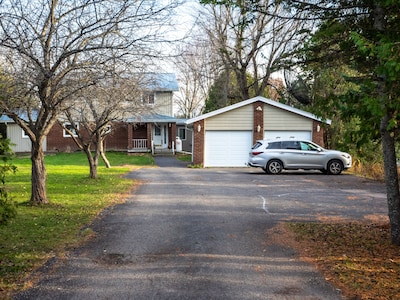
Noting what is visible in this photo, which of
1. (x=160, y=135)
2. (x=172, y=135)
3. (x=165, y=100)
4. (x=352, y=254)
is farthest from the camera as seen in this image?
(x=160, y=135)

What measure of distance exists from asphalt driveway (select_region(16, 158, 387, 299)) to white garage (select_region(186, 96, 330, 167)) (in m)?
11.0

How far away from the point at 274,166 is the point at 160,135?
18240 millimetres

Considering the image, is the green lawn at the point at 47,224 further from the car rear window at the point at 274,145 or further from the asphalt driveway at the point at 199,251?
the car rear window at the point at 274,145

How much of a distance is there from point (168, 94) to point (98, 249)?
28469mm

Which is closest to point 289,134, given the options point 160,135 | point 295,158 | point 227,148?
point 227,148

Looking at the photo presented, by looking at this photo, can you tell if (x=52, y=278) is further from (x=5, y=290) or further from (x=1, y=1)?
(x=1, y=1)

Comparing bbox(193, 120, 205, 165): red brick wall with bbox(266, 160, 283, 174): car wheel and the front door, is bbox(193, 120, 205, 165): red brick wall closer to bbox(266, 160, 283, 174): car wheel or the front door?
bbox(266, 160, 283, 174): car wheel

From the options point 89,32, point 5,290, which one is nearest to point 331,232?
point 5,290

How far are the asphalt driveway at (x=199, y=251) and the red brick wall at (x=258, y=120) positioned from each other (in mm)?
11073

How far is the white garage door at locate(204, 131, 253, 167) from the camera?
2405 cm

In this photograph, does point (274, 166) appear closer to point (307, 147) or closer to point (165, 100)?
point (307, 147)

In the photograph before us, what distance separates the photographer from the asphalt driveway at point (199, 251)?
15.7ft

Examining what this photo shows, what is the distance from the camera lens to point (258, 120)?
78.9 ft

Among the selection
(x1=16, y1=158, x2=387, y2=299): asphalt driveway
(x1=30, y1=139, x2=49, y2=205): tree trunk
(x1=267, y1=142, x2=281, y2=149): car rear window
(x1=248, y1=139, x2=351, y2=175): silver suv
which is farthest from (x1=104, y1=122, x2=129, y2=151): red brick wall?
(x1=30, y1=139, x2=49, y2=205): tree trunk
